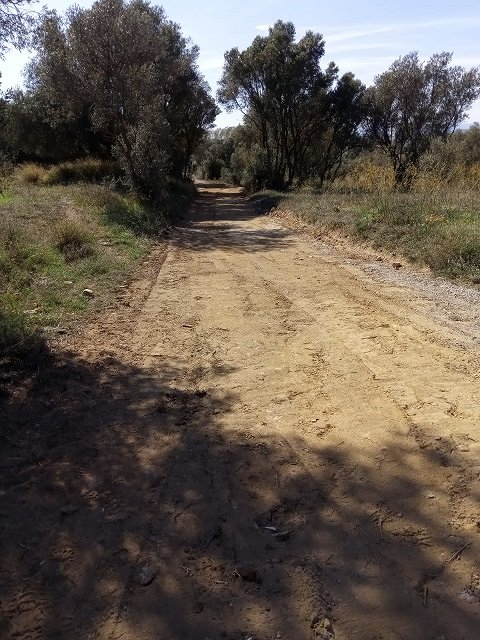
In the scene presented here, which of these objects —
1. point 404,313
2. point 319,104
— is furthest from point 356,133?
point 404,313

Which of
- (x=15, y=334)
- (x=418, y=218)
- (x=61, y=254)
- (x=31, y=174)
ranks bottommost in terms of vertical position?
(x=15, y=334)

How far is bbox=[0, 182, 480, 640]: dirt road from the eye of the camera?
2.62 m

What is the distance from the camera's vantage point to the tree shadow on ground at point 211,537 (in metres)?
2.56

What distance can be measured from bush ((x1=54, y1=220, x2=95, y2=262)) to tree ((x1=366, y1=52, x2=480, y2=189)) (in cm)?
2011

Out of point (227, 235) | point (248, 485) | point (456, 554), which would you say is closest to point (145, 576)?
point (248, 485)

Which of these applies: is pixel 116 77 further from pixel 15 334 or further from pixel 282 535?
pixel 282 535

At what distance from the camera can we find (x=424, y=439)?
12.7ft

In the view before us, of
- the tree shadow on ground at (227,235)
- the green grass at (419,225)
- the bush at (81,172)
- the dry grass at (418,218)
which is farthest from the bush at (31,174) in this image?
the green grass at (419,225)

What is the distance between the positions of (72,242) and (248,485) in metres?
8.55

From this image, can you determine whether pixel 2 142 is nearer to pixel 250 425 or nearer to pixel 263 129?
pixel 263 129

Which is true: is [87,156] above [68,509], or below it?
above

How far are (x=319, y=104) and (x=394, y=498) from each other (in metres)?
34.0

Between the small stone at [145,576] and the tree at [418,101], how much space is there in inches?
1060

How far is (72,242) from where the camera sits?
10859mm
